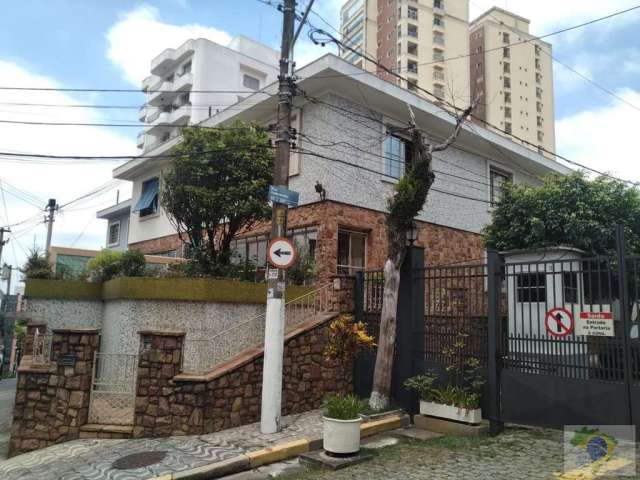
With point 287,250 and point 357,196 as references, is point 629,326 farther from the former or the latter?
point 357,196

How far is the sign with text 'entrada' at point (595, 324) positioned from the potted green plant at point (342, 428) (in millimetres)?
3331

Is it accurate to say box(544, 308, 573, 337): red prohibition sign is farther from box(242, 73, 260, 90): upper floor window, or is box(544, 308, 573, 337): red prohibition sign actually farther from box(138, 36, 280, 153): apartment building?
box(242, 73, 260, 90): upper floor window

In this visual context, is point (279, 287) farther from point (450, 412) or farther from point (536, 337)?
point (536, 337)

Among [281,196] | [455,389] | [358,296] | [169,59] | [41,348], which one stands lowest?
[455,389]

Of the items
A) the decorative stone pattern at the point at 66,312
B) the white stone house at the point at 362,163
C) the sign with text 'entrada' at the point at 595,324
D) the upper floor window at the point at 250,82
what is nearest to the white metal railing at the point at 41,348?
the decorative stone pattern at the point at 66,312

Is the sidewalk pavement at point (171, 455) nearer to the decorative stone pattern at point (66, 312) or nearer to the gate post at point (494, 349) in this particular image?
the gate post at point (494, 349)

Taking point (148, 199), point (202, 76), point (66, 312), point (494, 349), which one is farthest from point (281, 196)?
point (202, 76)

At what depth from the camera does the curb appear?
6.06 meters

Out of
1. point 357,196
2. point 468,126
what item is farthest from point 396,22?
point 357,196

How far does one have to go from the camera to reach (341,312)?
9.83m

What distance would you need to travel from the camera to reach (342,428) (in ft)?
21.6

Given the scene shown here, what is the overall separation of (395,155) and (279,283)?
338 inches

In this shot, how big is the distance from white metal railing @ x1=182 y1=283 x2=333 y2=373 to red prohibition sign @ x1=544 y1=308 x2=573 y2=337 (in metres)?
4.25

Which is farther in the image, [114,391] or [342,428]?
[114,391]
